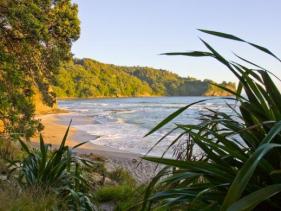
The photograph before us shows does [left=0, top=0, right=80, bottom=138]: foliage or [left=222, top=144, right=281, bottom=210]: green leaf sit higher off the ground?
[left=0, top=0, right=80, bottom=138]: foliage

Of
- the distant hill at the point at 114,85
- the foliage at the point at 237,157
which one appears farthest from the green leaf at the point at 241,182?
the distant hill at the point at 114,85

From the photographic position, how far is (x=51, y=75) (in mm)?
9195

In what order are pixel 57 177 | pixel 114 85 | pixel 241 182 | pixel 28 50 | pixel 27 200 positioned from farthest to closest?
1. pixel 114 85
2. pixel 28 50
3. pixel 57 177
4. pixel 27 200
5. pixel 241 182

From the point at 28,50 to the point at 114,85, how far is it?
Answer: 165 metres

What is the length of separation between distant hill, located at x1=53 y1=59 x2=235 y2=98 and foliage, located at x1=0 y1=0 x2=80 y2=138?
12503 centimetres

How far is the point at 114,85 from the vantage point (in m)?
173

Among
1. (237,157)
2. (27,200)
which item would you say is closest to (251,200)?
(237,157)

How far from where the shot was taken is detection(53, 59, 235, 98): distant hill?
152625 millimetres

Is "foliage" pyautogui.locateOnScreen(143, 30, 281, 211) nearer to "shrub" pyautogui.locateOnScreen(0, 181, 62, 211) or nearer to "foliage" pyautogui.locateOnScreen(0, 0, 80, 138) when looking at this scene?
"shrub" pyautogui.locateOnScreen(0, 181, 62, 211)

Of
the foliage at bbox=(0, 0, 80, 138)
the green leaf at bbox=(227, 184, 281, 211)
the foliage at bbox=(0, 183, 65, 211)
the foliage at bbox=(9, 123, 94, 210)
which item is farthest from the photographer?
Result: the foliage at bbox=(0, 0, 80, 138)

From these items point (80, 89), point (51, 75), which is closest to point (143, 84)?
point (80, 89)

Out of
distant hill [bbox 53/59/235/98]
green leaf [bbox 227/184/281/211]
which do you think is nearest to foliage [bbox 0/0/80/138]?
green leaf [bbox 227/184/281/211]

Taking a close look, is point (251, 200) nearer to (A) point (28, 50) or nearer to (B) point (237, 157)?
(B) point (237, 157)

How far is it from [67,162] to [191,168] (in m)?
2.68
